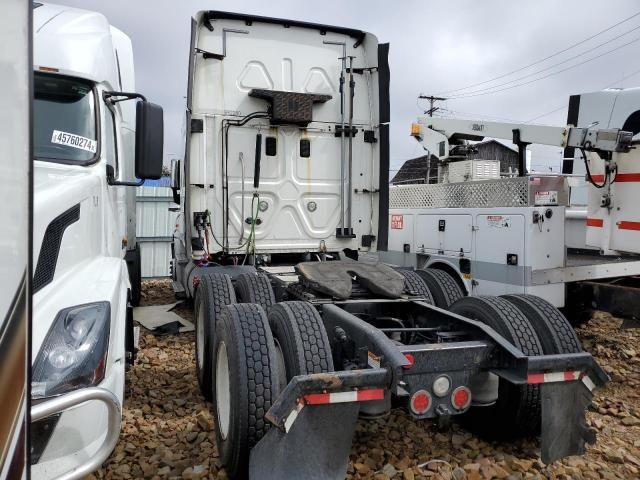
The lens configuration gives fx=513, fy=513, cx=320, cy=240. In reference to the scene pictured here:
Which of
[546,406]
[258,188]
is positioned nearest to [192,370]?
[258,188]

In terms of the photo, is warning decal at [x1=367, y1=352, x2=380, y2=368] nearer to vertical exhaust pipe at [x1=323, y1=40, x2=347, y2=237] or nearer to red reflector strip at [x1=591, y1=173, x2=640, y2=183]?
vertical exhaust pipe at [x1=323, y1=40, x2=347, y2=237]

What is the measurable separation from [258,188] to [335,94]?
1.46m

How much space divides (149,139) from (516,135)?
487 cm

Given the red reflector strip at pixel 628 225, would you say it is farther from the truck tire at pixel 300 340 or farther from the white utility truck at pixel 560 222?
the truck tire at pixel 300 340

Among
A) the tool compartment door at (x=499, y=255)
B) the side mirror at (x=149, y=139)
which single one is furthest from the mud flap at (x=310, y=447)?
the tool compartment door at (x=499, y=255)

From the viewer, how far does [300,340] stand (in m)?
3.09

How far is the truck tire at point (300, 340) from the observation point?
9.91 ft

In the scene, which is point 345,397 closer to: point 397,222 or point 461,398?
point 461,398

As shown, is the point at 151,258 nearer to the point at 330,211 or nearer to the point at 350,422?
the point at 330,211

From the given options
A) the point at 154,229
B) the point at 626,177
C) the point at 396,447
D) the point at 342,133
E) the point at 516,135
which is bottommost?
the point at 396,447

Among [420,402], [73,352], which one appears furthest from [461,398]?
[73,352]

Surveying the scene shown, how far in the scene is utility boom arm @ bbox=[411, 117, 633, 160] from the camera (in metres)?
5.38

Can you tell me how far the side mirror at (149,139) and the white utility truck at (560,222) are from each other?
9.80ft

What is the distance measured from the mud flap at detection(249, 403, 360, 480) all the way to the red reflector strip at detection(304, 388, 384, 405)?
0.11ft
